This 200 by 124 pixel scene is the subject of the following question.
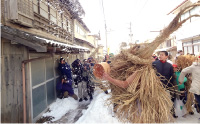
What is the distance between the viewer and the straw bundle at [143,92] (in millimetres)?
2438

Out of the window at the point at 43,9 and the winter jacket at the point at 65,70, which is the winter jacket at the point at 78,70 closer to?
the winter jacket at the point at 65,70

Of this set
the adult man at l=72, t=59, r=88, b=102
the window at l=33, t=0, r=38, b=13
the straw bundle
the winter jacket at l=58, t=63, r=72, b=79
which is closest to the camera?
the straw bundle

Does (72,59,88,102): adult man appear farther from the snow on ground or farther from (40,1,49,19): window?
(40,1,49,19): window

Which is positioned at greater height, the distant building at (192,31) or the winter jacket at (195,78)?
the distant building at (192,31)

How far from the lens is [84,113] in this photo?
4.15 m

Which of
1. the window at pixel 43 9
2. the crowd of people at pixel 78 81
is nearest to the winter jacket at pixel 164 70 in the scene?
the crowd of people at pixel 78 81

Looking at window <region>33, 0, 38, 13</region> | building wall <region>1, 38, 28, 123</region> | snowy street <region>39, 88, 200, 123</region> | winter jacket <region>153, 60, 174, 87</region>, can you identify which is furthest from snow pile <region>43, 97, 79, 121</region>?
window <region>33, 0, 38, 13</region>

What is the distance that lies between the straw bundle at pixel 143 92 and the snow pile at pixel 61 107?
2397mm

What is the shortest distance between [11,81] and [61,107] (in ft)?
7.41

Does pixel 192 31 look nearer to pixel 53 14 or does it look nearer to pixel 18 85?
pixel 53 14

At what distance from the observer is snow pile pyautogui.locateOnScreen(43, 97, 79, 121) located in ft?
14.4

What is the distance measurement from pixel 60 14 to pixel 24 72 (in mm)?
5692

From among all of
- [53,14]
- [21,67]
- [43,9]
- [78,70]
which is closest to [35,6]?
[43,9]

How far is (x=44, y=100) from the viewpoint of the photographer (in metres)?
4.55
